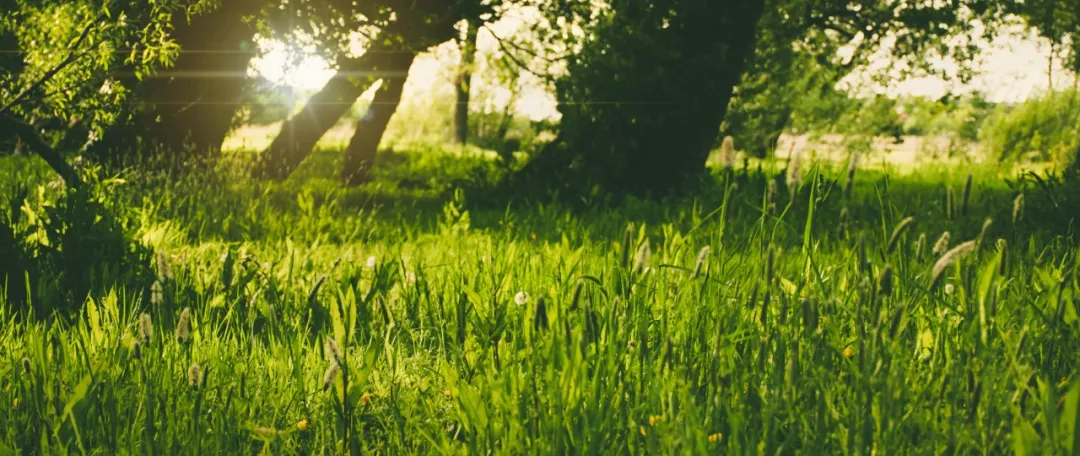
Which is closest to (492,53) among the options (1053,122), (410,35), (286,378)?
(410,35)

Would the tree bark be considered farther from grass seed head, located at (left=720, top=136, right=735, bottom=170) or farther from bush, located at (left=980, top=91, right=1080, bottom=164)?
bush, located at (left=980, top=91, right=1080, bottom=164)

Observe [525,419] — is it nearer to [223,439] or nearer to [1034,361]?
[223,439]

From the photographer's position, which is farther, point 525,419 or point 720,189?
point 720,189

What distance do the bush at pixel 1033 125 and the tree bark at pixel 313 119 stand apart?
15.9m

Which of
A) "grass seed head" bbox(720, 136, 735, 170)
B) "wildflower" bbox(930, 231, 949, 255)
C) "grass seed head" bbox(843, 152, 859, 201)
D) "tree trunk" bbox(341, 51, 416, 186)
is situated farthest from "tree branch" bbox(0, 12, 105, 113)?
"tree trunk" bbox(341, 51, 416, 186)

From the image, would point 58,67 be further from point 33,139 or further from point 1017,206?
point 1017,206

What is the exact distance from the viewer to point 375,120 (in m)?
12.1

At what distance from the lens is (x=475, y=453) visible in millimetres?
1940

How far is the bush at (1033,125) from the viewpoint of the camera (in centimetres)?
1966

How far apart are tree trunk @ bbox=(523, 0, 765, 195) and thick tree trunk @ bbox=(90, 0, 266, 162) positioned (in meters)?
3.67

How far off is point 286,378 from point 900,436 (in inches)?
68.2

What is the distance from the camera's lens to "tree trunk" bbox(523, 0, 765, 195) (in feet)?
26.5

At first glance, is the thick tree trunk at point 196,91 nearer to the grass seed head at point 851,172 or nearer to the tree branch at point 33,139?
the tree branch at point 33,139

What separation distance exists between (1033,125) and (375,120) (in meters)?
16.5
